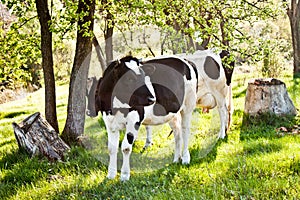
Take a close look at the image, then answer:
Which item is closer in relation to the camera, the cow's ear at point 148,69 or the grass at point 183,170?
the grass at point 183,170

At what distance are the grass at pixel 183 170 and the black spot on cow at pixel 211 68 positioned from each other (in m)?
1.31

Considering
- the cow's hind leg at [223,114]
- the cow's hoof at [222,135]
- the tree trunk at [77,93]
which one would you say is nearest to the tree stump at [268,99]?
the cow's hind leg at [223,114]

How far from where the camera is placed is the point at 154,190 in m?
5.33

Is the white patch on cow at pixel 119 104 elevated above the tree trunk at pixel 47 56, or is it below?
below

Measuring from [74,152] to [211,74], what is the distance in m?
3.21

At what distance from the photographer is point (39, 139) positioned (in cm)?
777

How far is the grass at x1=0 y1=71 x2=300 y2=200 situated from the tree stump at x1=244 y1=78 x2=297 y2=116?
0.23 m

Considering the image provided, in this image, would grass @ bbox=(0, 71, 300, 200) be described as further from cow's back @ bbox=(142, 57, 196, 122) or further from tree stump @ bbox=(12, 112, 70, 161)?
cow's back @ bbox=(142, 57, 196, 122)

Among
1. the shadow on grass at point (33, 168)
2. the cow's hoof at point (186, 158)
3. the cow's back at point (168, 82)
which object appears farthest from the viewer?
the cow's hoof at point (186, 158)

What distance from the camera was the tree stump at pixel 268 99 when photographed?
9531mm

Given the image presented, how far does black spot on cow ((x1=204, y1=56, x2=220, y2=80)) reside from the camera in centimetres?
850

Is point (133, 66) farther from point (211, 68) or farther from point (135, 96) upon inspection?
point (211, 68)

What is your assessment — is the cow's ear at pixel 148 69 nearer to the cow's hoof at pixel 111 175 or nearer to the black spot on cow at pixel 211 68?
the cow's hoof at pixel 111 175

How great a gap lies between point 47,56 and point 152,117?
11.6 ft
